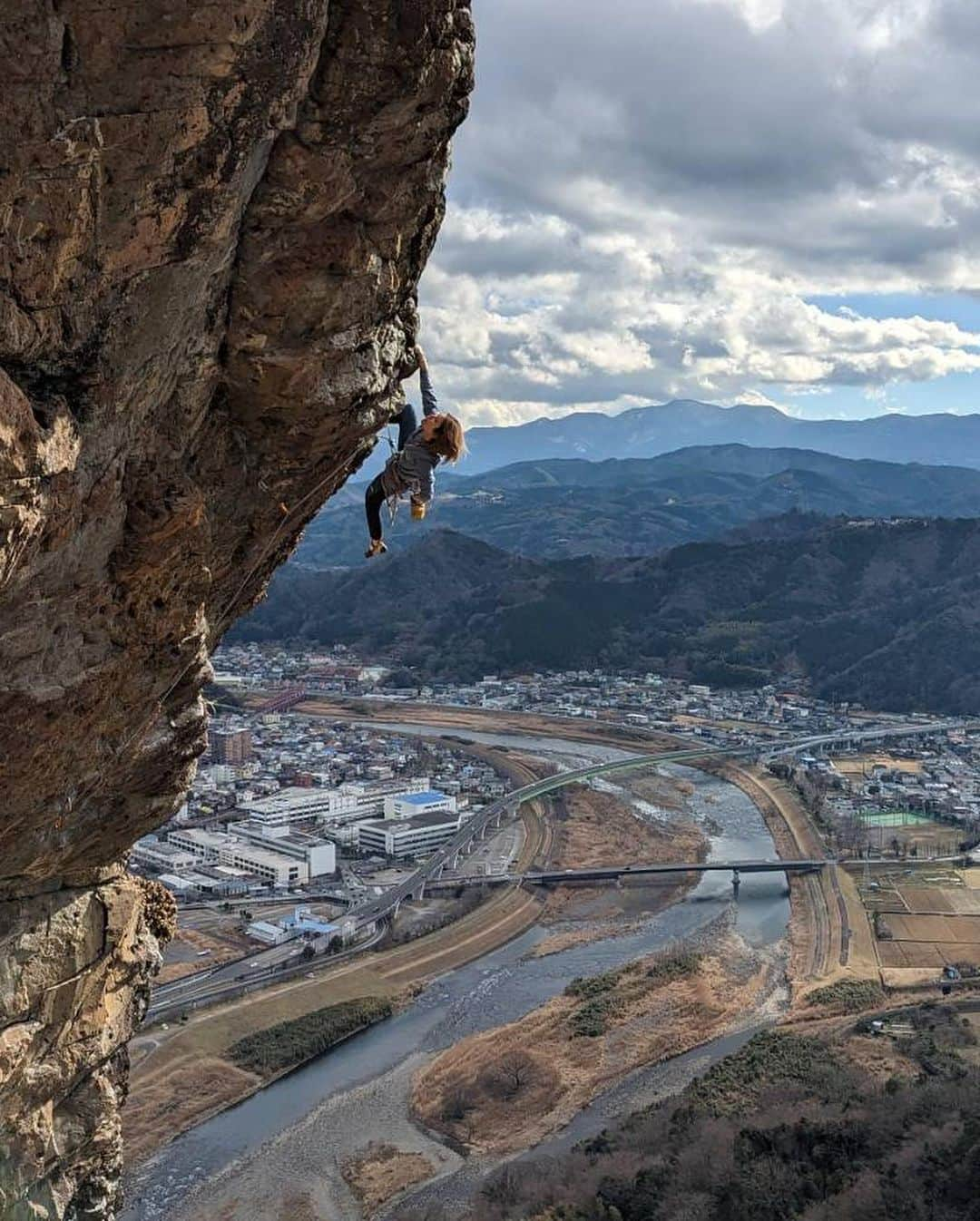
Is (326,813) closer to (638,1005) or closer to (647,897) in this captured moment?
(647,897)

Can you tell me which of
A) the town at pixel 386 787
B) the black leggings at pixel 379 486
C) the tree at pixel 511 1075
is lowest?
the town at pixel 386 787

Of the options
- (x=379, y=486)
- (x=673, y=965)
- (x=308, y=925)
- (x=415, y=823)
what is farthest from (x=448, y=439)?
(x=415, y=823)

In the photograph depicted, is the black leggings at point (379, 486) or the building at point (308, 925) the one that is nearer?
the black leggings at point (379, 486)

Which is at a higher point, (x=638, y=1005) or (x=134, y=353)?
(x=134, y=353)

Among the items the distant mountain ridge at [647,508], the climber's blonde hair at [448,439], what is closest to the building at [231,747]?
the climber's blonde hair at [448,439]

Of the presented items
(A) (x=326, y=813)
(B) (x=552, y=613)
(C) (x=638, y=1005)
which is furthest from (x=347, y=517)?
(C) (x=638, y=1005)

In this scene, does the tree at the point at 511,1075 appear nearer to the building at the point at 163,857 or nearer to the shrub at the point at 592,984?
the shrub at the point at 592,984

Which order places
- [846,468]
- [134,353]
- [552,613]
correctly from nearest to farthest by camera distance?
1. [134,353]
2. [552,613]
3. [846,468]

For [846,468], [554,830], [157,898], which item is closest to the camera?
[157,898]
